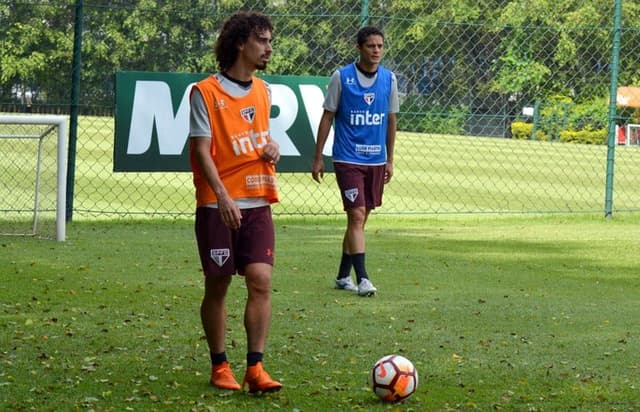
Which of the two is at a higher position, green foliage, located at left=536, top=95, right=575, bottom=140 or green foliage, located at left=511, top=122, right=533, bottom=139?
green foliage, located at left=536, top=95, right=575, bottom=140

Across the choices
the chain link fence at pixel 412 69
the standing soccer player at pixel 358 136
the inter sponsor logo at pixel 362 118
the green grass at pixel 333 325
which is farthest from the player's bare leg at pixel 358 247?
the chain link fence at pixel 412 69

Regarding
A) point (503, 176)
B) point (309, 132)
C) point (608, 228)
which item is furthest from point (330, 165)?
point (503, 176)

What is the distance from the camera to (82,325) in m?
8.08

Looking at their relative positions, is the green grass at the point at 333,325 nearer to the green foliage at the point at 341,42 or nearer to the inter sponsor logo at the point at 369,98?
the inter sponsor logo at the point at 369,98

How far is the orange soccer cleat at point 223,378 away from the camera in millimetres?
6332

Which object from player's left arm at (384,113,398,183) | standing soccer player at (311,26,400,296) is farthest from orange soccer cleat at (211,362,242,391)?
player's left arm at (384,113,398,183)

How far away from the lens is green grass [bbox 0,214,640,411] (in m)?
6.28

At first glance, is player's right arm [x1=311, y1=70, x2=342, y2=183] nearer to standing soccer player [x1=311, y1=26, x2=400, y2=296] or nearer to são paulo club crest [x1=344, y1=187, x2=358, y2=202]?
standing soccer player [x1=311, y1=26, x2=400, y2=296]

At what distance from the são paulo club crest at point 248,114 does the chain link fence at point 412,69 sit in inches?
344

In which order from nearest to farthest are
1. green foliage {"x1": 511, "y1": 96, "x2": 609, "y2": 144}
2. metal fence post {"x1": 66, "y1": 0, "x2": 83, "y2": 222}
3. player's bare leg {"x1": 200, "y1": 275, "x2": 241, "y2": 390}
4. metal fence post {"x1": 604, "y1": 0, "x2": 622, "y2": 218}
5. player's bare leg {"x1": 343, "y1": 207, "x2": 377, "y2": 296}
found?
1. player's bare leg {"x1": 200, "y1": 275, "x2": 241, "y2": 390}
2. player's bare leg {"x1": 343, "y1": 207, "x2": 377, "y2": 296}
3. metal fence post {"x1": 66, "y1": 0, "x2": 83, "y2": 222}
4. metal fence post {"x1": 604, "y1": 0, "x2": 622, "y2": 218}
5. green foliage {"x1": 511, "y1": 96, "x2": 609, "y2": 144}

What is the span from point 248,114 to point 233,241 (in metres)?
0.62

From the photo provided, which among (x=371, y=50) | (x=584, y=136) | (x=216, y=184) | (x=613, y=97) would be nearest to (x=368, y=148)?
(x=371, y=50)

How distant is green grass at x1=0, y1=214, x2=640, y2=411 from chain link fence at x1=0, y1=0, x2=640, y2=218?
263 cm

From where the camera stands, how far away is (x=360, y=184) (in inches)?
400
